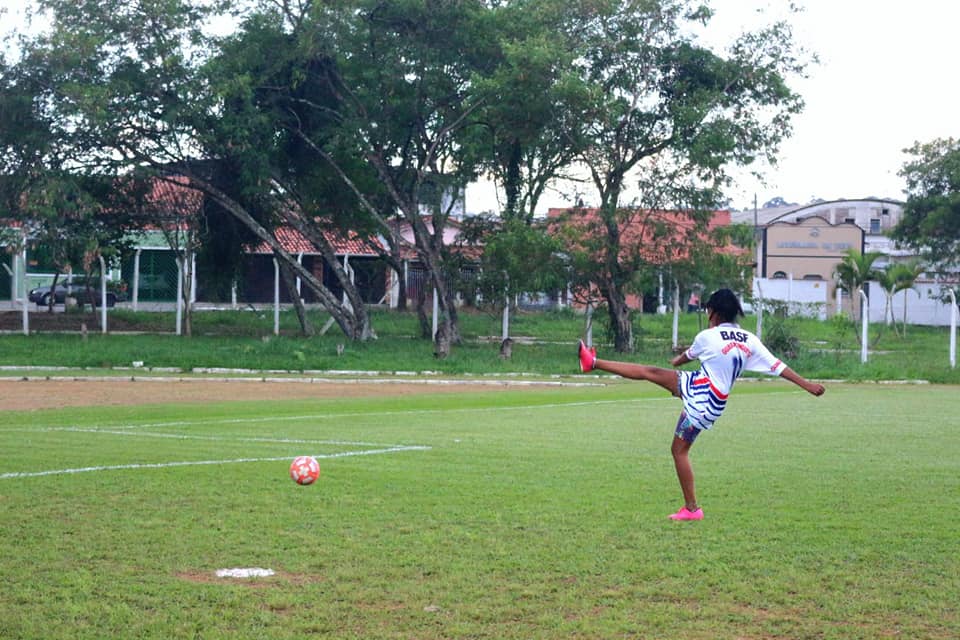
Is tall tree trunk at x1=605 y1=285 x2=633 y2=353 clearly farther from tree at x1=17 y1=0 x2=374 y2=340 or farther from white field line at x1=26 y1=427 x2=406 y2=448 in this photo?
white field line at x1=26 y1=427 x2=406 y2=448

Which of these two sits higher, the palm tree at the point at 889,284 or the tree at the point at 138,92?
the tree at the point at 138,92

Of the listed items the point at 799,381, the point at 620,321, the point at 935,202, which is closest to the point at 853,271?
the point at 935,202

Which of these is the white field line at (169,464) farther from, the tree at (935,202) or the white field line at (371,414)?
the tree at (935,202)

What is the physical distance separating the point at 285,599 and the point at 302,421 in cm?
1158

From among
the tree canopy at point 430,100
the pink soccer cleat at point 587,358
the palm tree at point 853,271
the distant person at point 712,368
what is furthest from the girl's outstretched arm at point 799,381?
the palm tree at point 853,271

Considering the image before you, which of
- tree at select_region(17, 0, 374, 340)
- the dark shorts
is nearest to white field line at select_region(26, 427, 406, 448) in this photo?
the dark shorts

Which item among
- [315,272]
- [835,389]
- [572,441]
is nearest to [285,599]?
[572,441]

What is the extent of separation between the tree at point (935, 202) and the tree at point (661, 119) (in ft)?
64.7

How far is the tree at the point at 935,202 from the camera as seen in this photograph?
172 feet

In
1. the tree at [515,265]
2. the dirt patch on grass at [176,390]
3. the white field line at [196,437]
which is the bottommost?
the dirt patch on grass at [176,390]

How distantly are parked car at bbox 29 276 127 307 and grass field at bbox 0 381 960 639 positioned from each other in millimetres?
30063

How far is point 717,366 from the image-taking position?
353 inches

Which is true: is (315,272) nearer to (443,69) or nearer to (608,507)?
(443,69)

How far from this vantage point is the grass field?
644cm
